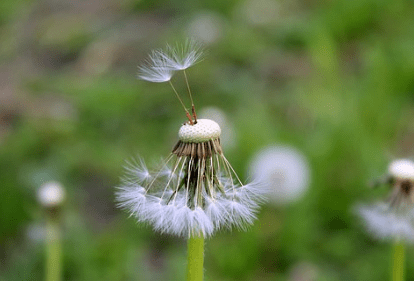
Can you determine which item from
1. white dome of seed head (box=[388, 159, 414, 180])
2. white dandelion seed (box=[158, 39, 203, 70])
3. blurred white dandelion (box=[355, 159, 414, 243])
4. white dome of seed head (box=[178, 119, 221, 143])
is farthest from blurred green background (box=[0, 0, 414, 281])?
white dome of seed head (box=[178, 119, 221, 143])

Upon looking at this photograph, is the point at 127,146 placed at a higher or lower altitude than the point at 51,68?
lower

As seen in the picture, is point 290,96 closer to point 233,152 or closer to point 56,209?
point 233,152

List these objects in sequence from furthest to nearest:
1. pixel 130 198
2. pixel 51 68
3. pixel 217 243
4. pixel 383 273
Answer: pixel 51 68 < pixel 217 243 < pixel 383 273 < pixel 130 198

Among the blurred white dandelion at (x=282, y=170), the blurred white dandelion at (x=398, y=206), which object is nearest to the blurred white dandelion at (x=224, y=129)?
the blurred white dandelion at (x=282, y=170)

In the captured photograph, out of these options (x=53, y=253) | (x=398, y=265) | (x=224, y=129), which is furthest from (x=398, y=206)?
(x=224, y=129)

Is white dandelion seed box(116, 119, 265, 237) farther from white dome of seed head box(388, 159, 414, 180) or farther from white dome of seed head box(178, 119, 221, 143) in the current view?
white dome of seed head box(388, 159, 414, 180)

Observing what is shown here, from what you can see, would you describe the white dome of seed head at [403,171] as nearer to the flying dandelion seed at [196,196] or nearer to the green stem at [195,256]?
the flying dandelion seed at [196,196]

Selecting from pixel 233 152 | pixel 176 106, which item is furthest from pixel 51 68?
pixel 233 152
